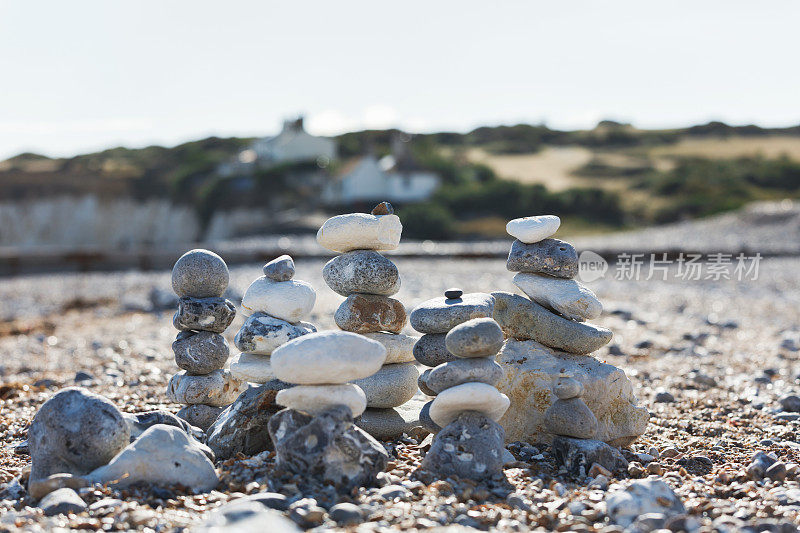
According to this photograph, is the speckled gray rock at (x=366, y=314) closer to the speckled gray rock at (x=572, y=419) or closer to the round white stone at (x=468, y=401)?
the round white stone at (x=468, y=401)

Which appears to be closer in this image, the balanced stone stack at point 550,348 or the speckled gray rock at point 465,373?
the speckled gray rock at point 465,373

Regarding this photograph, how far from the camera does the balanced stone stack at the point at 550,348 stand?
5406mm

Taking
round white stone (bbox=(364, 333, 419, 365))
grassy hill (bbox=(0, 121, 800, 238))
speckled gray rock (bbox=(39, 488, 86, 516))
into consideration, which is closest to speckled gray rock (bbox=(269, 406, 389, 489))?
speckled gray rock (bbox=(39, 488, 86, 516))

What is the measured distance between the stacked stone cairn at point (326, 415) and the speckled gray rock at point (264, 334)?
1.04 m

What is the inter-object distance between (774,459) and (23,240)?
56154 mm

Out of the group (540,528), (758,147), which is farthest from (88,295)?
(758,147)

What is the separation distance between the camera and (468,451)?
4496mm

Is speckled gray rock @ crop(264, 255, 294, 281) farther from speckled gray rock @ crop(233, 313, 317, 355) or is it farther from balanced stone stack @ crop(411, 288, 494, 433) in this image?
balanced stone stack @ crop(411, 288, 494, 433)

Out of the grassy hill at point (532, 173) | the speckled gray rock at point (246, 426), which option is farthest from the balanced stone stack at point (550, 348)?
the grassy hill at point (532, 173)

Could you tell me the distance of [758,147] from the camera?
205ft

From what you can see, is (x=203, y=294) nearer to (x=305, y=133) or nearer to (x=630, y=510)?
(x=630, y=510)

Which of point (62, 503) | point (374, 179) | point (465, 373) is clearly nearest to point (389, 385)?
point (465, 373)

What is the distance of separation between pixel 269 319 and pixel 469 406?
1721 mm

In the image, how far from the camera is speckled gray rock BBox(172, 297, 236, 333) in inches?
221
